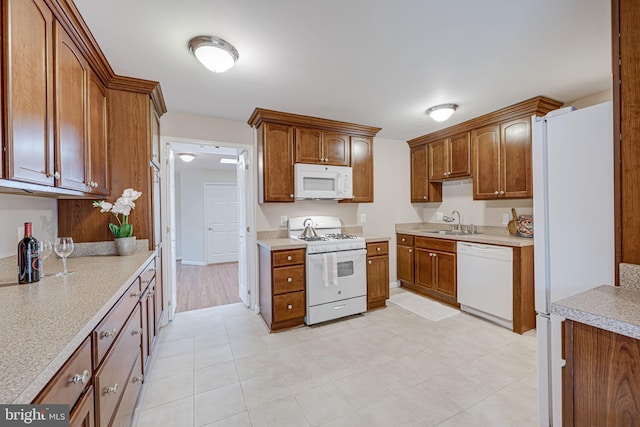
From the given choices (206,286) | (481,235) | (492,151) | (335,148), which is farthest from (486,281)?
(206,286)

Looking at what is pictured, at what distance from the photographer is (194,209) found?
6.50 meters

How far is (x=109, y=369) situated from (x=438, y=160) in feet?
13.4

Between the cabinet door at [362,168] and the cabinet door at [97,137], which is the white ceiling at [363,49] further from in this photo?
the cabinet door at [362,168]

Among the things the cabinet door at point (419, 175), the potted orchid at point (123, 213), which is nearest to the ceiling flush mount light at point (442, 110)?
the cabinet door at point (419, 175)

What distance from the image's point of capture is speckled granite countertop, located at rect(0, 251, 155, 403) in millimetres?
621

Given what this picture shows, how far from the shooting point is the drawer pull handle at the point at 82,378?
2.75 feet

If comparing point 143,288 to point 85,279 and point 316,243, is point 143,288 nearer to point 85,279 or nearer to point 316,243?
point 85,279

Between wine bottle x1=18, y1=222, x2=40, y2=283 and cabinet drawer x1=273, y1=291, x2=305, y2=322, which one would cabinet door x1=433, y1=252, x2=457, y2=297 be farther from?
wine bottle x1=18, y1=222, x2=40, y2=283

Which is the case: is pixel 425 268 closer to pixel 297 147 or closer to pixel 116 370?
pixel 297 147

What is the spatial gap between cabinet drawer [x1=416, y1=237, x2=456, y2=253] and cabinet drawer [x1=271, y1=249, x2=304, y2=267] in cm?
186

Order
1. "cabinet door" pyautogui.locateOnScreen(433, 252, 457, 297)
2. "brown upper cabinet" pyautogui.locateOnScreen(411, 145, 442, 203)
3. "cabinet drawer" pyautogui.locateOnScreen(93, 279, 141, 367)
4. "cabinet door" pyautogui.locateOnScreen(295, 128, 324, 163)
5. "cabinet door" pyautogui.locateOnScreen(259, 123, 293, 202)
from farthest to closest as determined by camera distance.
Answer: "brown upper cabinet" pyautogui.locateOnScreen(411, 145, 442, 203) < "cabinet door" pyautogui.locateOnScreen(433, 252, 457, 297) < "cabinet door" pyautogui.locateOnScreen(295, 128, 324, 163) < "cabinet door" pyautogui.locateOnScreen(259, 123, 293, 202) < "cabinet drawer" pyautogui.locateOnScreen(93, 279, 141, 367)

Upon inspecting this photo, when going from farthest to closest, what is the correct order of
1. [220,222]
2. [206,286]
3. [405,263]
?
[220,222], [206,286], [405,263]

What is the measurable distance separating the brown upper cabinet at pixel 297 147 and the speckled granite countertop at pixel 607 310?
2628 mm

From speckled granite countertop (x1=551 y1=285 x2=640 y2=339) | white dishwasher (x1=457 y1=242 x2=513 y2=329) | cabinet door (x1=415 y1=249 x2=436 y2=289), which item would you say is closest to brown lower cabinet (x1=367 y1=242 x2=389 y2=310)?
cabinet door (x1=415 y1=249 x2=436 y2=289)
